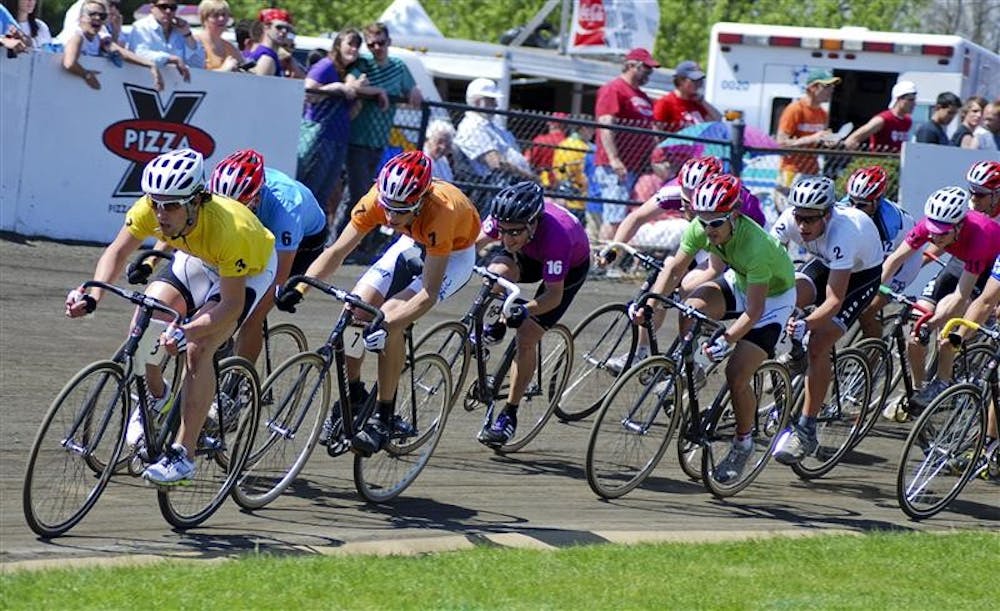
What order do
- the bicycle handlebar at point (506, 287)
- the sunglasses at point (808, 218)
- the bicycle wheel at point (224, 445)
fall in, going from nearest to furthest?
the bicycle wheel at point (224, 445) → the bicycle handlebar at point (506, 287) → the sunglasses at point (808, 218)

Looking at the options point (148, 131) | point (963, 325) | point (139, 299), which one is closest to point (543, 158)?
point (148, 131)

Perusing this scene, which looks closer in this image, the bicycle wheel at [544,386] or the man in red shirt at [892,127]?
the bicycle wheel at [544,386]

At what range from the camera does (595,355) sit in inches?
471

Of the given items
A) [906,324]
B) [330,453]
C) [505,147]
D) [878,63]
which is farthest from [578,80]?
[330,453]

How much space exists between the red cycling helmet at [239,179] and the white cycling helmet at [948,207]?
4.83m

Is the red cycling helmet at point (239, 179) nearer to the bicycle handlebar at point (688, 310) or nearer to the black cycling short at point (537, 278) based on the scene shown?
the black cycling short at point (537, 278)

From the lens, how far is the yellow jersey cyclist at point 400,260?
357 inches

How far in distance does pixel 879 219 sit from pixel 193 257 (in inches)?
222

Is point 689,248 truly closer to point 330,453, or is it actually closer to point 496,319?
point 496,319

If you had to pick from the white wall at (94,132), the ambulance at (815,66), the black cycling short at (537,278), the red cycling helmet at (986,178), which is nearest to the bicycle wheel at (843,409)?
the red cycling helmet at (986,178)

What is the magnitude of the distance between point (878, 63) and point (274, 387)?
1570 cm

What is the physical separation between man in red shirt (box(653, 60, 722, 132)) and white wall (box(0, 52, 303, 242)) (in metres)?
4.41

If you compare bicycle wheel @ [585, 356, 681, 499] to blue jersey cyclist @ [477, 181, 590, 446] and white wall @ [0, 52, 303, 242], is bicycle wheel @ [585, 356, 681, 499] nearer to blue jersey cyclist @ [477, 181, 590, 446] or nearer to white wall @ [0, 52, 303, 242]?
blue jersey cyclist @ [477, 181, 590, 446]

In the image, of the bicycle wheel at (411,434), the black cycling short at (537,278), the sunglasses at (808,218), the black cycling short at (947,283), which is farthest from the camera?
the black cycling short at (947,283)
